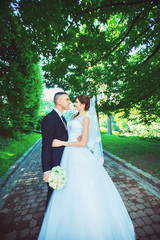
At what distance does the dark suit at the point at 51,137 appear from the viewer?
1.93 metres

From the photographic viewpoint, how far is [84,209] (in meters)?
1.79

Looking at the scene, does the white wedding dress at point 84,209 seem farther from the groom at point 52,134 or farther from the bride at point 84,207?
the groom at point 52,134

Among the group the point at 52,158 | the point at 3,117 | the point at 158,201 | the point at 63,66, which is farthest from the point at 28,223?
the point at 3,117

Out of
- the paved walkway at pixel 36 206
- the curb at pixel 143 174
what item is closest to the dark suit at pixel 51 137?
the paved walkway at pixel 36 206

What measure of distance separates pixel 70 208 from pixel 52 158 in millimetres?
899

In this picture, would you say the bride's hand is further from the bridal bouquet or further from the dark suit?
the bridal bouquet

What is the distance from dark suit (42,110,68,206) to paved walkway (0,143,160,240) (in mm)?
1144

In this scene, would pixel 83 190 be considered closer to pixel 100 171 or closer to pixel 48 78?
pixel 100 171

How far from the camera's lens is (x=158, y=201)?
3090 millimetres

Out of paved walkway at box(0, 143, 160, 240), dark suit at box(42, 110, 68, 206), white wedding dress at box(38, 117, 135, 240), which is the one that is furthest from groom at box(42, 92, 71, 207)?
paved walkway at box(0, 143, 160, 240)

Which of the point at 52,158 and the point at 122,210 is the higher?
the point at 52,158

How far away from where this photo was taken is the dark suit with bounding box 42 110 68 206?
6.33 ft

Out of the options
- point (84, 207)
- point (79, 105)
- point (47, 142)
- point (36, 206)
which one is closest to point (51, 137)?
point (47, 142)

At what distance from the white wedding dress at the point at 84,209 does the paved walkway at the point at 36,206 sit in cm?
69
